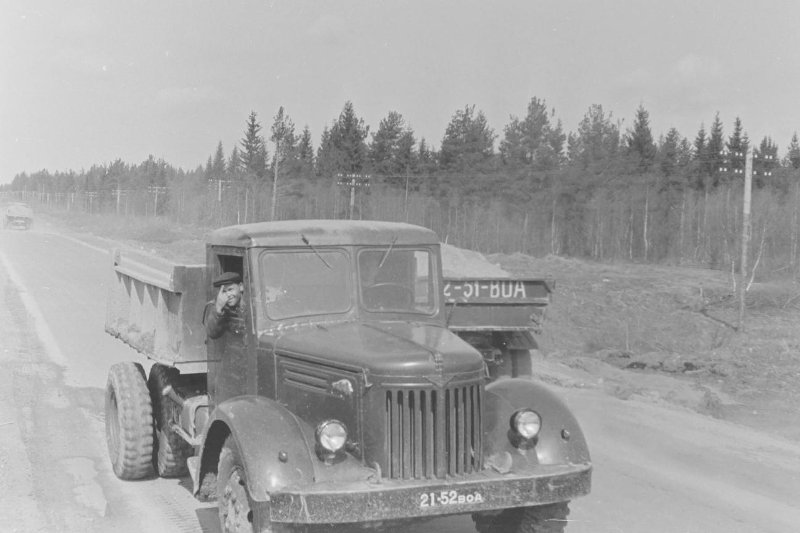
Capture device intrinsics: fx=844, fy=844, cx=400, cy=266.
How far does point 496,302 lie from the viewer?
29.3 ft

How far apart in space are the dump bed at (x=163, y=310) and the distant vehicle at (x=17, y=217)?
2046 inches

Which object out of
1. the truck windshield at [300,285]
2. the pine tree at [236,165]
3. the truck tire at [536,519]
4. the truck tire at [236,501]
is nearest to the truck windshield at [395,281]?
the truck windshield at [300,285]

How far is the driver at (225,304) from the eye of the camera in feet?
18.8

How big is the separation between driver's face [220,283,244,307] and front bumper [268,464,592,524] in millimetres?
1675

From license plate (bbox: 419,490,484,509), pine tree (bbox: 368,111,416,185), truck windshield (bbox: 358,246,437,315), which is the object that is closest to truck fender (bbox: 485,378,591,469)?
license plate (bbox: 419,490,484,509)

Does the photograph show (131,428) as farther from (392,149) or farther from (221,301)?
(392,149)

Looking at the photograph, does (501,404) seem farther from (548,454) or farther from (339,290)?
(339,290)

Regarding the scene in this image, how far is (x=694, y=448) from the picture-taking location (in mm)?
9000

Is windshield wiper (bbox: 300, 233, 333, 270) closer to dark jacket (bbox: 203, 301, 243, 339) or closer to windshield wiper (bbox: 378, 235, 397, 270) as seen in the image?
windshield wiper (bbox: 378, 235, 397, 270)

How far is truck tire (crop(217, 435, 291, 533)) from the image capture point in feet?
14.9

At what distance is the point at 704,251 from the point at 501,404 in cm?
5381

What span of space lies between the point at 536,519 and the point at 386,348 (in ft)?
4.74

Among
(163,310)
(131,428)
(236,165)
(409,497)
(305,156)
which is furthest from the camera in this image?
(236,165)

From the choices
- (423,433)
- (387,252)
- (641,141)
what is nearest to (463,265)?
(387,252)
